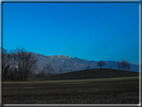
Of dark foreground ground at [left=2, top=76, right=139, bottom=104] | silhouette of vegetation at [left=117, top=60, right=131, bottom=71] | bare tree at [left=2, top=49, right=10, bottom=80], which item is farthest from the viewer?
silhouette of vegetation at [left=117, top=60, right=131, bottom=71]

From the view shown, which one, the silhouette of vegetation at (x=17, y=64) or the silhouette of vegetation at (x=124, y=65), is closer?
the silhouette of vegetation at (x=17, y=64)

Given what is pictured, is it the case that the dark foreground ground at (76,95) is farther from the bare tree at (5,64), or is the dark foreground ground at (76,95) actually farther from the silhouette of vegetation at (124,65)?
the silhouette of vegetation at (124,65)

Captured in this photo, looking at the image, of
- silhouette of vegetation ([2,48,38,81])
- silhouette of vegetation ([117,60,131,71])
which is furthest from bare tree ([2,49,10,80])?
silhouette of vegetation ([117,60,131,71])

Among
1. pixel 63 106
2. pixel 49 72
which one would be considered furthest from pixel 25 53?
pixel 63 106

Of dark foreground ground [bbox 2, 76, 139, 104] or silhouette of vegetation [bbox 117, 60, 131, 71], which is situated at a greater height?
dark foreground ground [bbox 2, 76, 139, 104]

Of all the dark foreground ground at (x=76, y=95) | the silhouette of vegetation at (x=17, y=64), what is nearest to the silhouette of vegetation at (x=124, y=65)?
the silhouette of vegetation at (x=17, y=64)

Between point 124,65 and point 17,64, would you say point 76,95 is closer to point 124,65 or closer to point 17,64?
point 17,64

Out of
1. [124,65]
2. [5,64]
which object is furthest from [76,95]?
[124,65]

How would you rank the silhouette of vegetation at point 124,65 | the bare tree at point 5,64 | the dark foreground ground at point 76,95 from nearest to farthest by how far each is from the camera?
1. the dark foreground ground at point 76,95
2. the bare tree at point 5,64
3. the silhouette of vegetation at point 124,65

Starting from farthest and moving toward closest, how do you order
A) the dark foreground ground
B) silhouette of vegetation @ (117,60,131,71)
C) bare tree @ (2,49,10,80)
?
silhouette of vegetation @ (117,60,131,71)
bare tree @ (2,49,10,80)
the dark foreground ground

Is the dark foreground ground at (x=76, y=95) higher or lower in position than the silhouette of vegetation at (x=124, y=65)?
higher

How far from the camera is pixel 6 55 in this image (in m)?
51.3

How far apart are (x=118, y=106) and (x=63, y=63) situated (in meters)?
162

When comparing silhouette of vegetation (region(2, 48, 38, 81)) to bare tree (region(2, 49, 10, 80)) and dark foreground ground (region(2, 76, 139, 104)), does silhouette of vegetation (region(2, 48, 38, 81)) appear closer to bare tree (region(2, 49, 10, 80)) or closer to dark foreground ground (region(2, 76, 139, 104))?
bare tree (region(2, 49, 10, 80))
